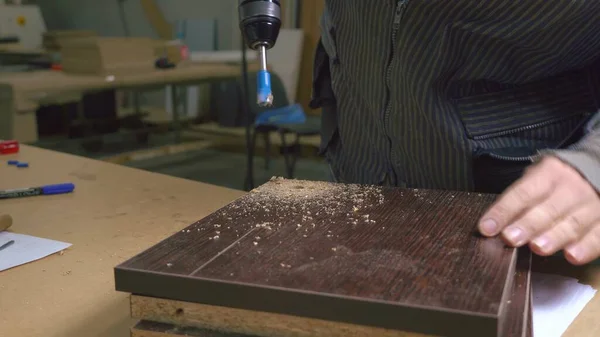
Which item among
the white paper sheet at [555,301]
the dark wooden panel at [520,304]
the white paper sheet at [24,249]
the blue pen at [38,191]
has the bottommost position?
the blue pen at [38,191]

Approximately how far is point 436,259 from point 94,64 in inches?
106

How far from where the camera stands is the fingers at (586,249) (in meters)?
0.59

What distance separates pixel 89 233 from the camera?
861 mm

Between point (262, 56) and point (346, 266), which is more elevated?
point (262, 56)

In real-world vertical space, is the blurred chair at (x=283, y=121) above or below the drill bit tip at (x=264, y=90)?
below

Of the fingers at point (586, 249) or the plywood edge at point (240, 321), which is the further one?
the fingers at point (586, 249)

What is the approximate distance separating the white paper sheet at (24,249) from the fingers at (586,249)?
595mm

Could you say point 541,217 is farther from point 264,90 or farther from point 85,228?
point 85,228

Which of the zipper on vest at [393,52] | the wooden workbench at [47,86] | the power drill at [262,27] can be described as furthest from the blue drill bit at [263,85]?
the wooden workbench at [47,86]

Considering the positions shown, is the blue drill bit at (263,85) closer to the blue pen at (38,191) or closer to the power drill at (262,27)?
the power drill at (262,27)

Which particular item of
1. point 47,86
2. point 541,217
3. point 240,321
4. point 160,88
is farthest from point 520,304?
point 160,88

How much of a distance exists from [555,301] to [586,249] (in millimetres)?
61

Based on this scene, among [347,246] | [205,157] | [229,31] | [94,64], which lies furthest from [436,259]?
[229,31]

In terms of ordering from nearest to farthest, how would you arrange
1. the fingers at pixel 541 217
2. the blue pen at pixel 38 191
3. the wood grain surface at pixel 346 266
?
the wood grain surface at pixel 346 266 → the fingers at pixel 541 217 → the blue pen at pixel 38 191
